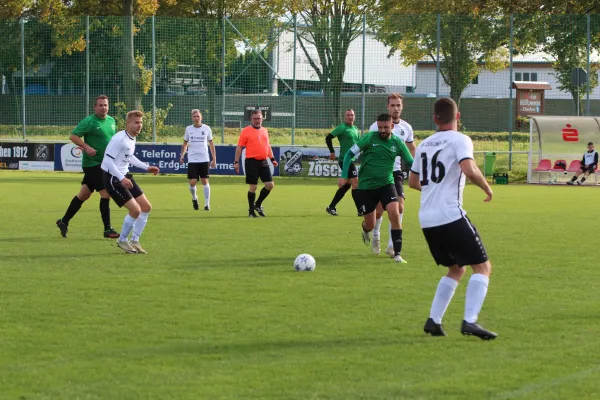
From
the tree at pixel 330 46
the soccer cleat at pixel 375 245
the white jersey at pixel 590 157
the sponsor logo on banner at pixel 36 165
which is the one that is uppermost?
the tree at pixel 330 46

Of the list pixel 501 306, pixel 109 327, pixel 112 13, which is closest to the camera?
pixel 109 327

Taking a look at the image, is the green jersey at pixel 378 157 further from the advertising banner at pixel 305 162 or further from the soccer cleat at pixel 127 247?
the advertising banner at pixel 305 162

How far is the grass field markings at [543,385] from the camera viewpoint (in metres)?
5.79

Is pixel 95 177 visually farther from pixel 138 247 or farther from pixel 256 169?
pixel 256 169

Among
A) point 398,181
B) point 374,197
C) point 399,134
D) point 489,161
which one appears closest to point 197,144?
point 399,134

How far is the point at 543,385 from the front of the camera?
237 inches

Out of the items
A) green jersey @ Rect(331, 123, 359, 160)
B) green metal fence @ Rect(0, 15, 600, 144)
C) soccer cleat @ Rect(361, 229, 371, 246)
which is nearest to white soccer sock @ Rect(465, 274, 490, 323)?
soccer cleat @ Rect(361, 229, 371, 246)

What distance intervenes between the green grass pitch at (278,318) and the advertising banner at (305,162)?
55.4 ft

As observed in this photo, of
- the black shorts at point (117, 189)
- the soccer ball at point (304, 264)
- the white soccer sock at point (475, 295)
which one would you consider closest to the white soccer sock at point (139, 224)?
the black shorts at point (117, 189)

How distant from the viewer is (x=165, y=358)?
675cm

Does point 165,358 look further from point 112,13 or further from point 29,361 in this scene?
point 112,13

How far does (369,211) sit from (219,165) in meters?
21.7

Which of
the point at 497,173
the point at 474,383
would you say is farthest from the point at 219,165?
the point at 474,383

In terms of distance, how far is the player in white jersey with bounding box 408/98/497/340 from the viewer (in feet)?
24.2
